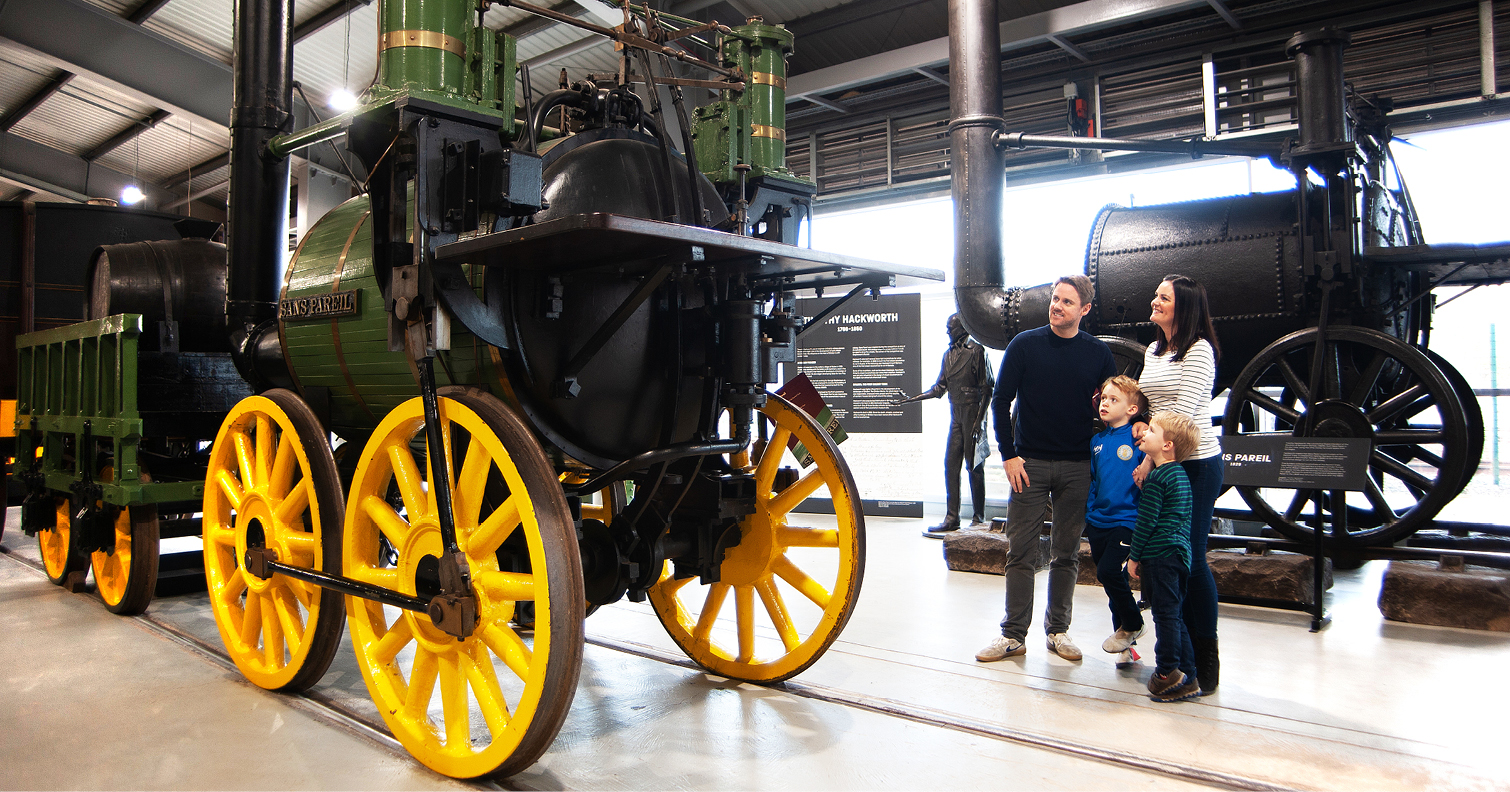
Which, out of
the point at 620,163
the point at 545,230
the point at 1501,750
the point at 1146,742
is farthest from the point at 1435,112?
the point at 545,230

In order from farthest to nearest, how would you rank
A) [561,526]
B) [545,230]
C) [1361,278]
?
[1361,278], [561,526], [545,230]

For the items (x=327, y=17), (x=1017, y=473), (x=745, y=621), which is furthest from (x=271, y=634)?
(x=327, y=17)

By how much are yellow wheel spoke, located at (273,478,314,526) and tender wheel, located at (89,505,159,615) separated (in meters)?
1.58

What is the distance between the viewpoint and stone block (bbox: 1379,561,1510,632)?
435 centimetres

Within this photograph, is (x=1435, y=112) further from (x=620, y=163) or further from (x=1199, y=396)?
(x=620, y=163)

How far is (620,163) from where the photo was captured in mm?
3145

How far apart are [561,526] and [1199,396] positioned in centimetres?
240

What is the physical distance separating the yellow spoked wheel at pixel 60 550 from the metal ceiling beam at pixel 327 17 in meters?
5.10

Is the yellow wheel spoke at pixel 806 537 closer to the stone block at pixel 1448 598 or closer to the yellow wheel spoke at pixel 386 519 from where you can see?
the yellow wheel spoke at pixel 386 519

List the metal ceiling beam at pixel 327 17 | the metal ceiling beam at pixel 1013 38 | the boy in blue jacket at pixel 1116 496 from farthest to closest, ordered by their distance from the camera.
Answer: the metal ceiling beam at pixel 327 17
the metal ceiling beam at pixel 1013 38
the boy in blue jacket at pixel 1116 496

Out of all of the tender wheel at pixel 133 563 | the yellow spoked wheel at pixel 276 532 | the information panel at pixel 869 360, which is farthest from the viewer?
the information panel at pixel 869 360

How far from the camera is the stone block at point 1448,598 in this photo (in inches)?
171

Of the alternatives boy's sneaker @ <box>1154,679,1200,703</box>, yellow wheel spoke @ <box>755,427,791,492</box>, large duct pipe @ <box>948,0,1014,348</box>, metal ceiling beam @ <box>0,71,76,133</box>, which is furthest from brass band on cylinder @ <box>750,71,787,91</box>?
metal ceiling beam @ <box>0,71,76,133</box>

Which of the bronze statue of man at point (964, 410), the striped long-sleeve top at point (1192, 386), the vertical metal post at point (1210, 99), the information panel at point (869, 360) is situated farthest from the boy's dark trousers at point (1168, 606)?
the information panel at point (869, 360)
